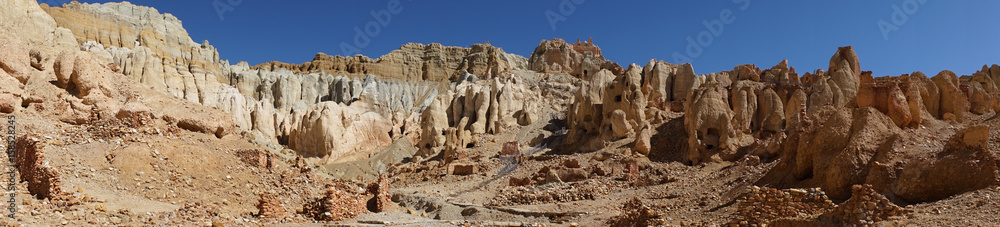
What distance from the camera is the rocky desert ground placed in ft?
37.6

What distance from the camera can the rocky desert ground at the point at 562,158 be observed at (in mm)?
11461

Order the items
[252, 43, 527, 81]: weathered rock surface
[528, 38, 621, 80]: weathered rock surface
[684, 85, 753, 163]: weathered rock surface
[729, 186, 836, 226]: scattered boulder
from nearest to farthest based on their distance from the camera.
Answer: [729, 186, 836, 226]: scattered boulder, [684, 85, 753, 163]: weathered rock surface, [528, 38, 621, 80]: weathered rock surface, [252, 43, 527, 81]: weathered rock surface

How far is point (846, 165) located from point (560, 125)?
37.2 metres

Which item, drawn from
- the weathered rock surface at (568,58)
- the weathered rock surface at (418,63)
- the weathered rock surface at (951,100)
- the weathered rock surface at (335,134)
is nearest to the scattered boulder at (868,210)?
the weathered rock surface at (951,100)

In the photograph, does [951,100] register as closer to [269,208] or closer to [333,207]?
[333,207]

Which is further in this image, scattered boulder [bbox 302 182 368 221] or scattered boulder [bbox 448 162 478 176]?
scattered boulder [bbox 448 162 478 176]

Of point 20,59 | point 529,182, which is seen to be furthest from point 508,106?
point 20,59

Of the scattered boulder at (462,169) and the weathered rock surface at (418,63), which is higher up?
the weathered rock surface at (418,63)

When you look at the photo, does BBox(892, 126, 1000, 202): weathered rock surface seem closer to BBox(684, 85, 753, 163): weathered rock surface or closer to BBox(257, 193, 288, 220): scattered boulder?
BBox(257, 193, 288, 220): scattered boulder

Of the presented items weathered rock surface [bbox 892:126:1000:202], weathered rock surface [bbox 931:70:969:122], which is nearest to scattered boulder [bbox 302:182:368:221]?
weathered rock surface [bbox 892:126:1000:202]

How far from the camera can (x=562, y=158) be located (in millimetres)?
34750

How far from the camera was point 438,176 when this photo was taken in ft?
116

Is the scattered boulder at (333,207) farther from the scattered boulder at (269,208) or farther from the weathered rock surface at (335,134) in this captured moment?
the weathered rock surface at (335,134)

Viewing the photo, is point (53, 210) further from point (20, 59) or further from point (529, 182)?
point (529, 182)
